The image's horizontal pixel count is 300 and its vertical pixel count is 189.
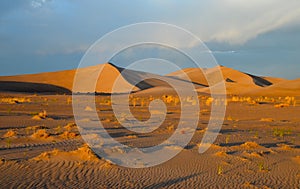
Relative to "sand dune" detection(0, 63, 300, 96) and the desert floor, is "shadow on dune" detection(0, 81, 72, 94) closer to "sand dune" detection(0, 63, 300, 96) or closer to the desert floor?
"sand dune" detection(0, 63, 300, 96)

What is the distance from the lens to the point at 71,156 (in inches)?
398

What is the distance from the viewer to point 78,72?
3885 inches

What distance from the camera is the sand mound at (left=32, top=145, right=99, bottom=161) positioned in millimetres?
9789

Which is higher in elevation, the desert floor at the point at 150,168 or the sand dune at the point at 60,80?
the sand dune at the point at 60,80

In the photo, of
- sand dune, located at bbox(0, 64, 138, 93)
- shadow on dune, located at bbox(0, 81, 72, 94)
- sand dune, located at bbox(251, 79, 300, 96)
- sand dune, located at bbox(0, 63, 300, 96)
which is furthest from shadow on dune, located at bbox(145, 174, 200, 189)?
sand dune, located at bbox(0, 64, 138, 93)

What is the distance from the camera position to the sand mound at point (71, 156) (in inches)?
385

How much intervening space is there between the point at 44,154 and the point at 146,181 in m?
3.55

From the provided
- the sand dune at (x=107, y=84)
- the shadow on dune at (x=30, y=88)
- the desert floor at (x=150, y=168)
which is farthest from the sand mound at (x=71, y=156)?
the shadow on dune at (x=30, y=88)

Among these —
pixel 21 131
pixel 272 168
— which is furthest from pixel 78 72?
pixel 272 168

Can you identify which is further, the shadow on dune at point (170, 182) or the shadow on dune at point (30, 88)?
the shadow on dune at point (30, 88)

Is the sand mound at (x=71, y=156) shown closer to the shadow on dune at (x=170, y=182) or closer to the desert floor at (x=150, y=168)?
the desert floor at (x=150, y=168)

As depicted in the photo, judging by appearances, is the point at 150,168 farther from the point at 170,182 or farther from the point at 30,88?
the point at 30,88

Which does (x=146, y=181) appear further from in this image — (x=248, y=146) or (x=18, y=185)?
(x=248, y=146)

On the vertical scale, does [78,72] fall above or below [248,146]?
above
